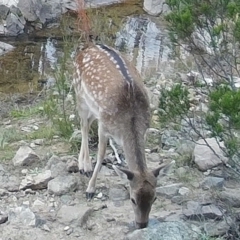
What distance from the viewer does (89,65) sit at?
7.61 meters

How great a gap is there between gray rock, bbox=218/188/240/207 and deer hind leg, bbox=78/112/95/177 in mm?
1368

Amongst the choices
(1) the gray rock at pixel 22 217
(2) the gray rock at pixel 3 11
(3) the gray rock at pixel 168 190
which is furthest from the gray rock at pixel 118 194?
(2) the gray rock at pixel 3 11

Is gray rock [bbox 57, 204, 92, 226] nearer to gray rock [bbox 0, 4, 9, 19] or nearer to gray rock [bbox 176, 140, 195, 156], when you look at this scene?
gray rock [bbox 176, 140, 195, 156]

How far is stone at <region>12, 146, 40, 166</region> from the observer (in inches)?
307

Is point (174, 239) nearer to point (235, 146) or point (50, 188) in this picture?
point (235, 146)

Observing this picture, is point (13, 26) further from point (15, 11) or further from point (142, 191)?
point (142, 191)

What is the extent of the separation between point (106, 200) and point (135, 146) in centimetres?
76

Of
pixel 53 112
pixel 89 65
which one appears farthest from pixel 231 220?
pixel 53 112

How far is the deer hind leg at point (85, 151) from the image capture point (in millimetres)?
7691

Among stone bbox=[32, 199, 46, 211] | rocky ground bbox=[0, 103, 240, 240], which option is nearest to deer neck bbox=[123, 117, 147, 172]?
rocky ground bbox=[0, 103, 240, 240]

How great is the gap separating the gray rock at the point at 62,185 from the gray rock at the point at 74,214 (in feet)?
0.83

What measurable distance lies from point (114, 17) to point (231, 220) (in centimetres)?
1038

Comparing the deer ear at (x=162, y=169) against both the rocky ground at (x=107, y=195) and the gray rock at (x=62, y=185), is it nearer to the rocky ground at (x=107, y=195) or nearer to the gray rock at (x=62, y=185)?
the rocky ground at (x=107, y=195)

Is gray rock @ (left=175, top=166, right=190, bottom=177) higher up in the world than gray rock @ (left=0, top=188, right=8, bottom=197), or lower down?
higher up
